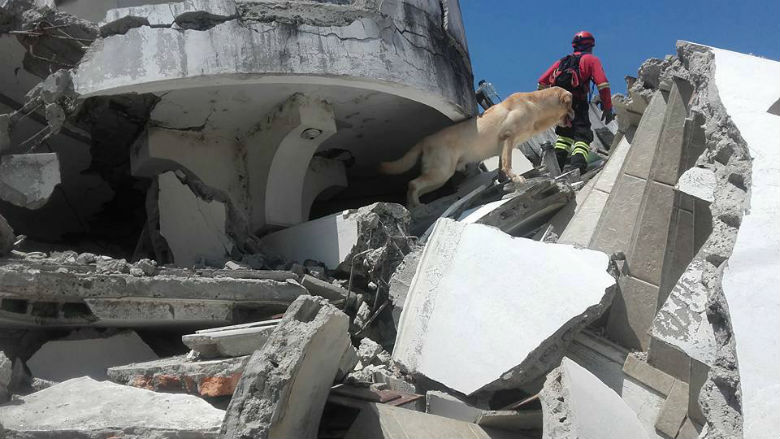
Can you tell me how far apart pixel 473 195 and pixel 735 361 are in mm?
4214

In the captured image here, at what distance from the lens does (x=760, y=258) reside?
4.16 meters

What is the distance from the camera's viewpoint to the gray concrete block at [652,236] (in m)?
5.97

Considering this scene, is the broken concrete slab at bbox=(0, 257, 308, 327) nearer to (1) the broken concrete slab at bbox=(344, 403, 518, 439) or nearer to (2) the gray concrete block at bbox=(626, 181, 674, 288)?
(1) the broken concrete slab at bbox=(344, 403, 518, 439)

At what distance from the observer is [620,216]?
6.47 m

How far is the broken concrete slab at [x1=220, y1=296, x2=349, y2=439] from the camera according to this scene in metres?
4.14

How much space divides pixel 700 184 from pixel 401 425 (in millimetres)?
2167

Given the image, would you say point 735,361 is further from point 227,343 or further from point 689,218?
point 227,343

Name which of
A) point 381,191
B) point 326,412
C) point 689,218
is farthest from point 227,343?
point 381,191

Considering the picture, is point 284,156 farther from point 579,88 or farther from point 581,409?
point 581,409

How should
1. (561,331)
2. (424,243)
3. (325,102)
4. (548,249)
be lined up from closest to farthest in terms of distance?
(561,331) < (548,249) < (424,243) < (325,102)

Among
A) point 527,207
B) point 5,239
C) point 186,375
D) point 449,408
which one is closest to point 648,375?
point 449,408

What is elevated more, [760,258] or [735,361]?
[760,258]

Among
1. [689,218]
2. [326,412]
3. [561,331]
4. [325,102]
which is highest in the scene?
[325,102]

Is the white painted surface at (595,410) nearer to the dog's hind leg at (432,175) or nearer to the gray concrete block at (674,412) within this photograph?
the gray concrete block at (674,412)
